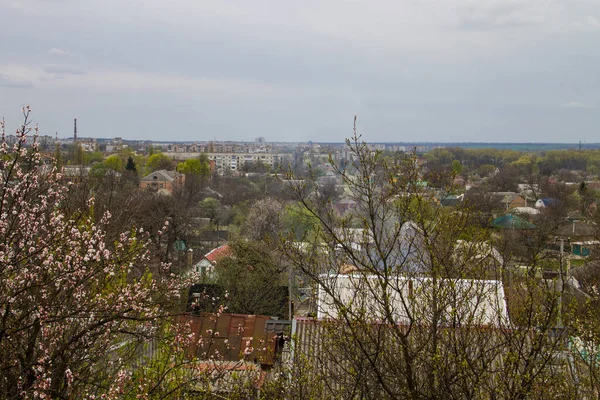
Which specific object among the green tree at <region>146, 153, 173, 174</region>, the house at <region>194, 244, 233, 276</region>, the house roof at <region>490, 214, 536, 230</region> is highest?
the green tree at <region>146, 153, 173, 174</region>

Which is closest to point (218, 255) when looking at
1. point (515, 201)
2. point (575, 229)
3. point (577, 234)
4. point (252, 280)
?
point (252, 280)

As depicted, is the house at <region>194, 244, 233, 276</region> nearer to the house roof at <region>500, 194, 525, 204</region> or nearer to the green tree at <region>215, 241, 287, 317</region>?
the green tree at <region>215, 241, 287, 317</region>

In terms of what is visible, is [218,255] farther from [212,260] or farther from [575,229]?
[575,229]

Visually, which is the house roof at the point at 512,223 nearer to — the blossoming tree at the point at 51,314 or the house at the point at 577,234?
the house at the point at 577,234

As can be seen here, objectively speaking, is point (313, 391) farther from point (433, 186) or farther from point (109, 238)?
point (109, 238)

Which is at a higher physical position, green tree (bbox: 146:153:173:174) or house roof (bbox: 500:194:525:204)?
green tree (bbox: 146:153:173:174)

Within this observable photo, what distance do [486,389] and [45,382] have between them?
2.34 meters

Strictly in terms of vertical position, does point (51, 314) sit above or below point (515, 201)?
above

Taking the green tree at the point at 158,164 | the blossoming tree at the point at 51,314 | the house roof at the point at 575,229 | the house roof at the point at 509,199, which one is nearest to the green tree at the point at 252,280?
the blossoming tree at the point at 51,314

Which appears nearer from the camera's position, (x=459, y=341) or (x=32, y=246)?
(x=459, y=341)

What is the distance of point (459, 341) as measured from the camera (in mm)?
3350

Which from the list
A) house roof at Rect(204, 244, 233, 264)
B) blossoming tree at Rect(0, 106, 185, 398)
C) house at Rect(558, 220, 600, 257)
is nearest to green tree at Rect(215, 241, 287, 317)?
house roof at Rect(204, 244, 233, 264)

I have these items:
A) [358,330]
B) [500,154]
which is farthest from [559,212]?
[500,154]

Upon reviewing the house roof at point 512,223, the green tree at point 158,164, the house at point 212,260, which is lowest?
the house at point 212,260
